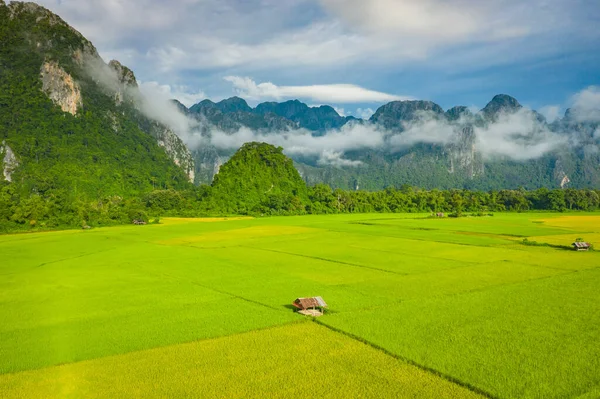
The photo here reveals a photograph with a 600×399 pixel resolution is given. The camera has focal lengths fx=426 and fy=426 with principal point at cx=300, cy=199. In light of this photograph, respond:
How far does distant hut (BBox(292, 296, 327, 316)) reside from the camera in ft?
58.4

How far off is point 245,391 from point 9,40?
141m

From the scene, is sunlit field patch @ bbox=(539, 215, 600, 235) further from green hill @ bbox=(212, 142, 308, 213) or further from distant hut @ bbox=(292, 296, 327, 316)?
green hill @ bbox=(212, 142, 308, 213)

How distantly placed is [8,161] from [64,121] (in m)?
25.3

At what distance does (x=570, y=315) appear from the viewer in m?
17.0

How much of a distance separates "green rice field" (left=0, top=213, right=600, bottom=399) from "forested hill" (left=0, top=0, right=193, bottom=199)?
64827 millimetres

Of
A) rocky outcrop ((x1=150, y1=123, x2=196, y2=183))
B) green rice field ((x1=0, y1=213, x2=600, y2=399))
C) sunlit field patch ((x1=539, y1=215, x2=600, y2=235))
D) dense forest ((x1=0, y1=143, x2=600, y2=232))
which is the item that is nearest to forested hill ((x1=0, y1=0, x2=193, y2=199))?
dense forest ((x1=0, y1=143, x2=600, y2=232))

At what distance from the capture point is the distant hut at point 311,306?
58.4ft

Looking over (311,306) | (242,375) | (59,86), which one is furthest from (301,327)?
(59,86)

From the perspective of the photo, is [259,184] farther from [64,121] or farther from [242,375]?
[242,375]

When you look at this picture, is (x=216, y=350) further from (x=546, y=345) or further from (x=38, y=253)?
(x=38, y=253)

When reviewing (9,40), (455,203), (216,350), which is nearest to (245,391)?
(216,350)

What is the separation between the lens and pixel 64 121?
10988 cm

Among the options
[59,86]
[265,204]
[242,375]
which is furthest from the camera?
[59,86]

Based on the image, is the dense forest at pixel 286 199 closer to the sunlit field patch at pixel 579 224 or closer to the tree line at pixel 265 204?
the tree line at pixel 265 204
